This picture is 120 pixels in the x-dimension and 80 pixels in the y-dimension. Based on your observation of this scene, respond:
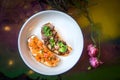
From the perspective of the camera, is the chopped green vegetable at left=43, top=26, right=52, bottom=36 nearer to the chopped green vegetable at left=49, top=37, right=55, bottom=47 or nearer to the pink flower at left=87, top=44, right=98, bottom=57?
the chopped green vegetable at left=49, top=37, right=55, bottom=47

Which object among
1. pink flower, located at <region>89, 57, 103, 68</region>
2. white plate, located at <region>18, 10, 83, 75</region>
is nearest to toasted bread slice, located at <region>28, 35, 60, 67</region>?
white plate, located at <region>18, 10, 83, 75</region>

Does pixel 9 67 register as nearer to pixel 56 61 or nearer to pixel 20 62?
pixel 20 62

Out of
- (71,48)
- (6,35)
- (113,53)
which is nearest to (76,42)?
(71,48)

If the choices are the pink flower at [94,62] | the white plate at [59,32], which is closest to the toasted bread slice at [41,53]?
the white plate at [59,32]

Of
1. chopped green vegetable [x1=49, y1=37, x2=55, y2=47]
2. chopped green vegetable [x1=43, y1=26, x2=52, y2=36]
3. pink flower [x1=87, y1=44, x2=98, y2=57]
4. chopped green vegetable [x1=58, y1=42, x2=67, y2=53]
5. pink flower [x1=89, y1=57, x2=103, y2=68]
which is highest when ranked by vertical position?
chopped green vegetable [x1=43, y1=26, x2=52, y2=36]

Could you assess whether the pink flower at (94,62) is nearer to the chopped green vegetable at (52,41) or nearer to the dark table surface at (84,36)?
the dark table surface at (84,36)

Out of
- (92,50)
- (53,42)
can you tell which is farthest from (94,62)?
(53,42)
